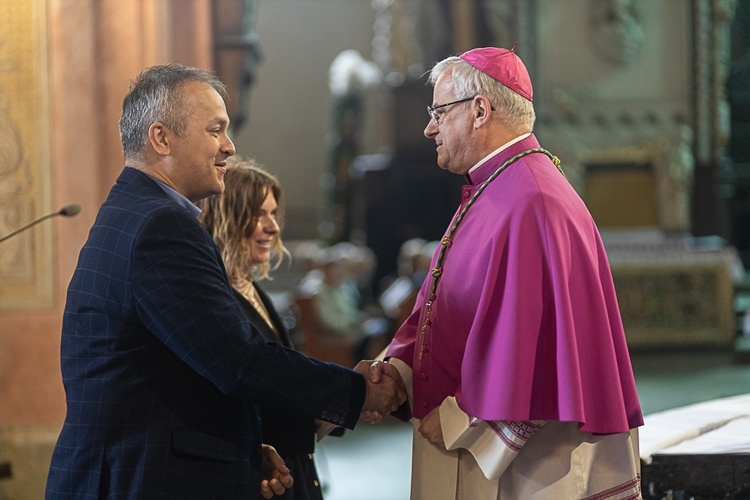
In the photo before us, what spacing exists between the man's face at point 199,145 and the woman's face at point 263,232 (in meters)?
0.58

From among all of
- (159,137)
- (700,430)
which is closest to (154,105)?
(159,137)

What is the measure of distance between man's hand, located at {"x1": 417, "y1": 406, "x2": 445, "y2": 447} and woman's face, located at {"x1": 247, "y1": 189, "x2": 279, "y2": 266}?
29.6 inches

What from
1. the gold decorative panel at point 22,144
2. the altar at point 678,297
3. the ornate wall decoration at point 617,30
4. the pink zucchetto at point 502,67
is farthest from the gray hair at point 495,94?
the ornate wall decoration at point 617,30

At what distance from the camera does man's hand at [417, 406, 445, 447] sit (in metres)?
2.31

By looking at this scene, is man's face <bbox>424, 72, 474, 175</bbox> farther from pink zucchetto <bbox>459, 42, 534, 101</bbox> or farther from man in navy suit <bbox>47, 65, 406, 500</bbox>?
man in navy suit <bbox>47, 65, 406, 500</bbox>

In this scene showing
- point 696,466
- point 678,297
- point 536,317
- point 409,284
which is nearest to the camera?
point 536,317

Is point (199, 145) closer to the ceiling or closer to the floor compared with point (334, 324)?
closer to the ceiling

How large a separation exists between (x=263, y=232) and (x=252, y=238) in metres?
0.04

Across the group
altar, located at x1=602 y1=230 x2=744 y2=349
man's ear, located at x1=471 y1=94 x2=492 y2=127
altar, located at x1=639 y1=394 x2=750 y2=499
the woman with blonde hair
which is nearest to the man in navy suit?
the woman with blonde hair

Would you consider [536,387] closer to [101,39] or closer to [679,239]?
[101,39]

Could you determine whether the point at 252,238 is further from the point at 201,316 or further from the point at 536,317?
the point at 536,317

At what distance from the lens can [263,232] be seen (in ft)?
9.16

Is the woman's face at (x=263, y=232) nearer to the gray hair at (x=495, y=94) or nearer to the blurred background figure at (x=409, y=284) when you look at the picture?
the gray hair at (x=495, y=94)

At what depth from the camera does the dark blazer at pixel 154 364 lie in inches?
78.6
